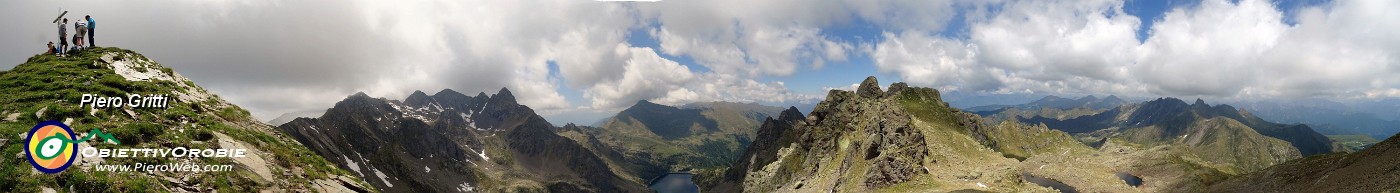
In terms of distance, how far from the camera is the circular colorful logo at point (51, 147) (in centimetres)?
1555

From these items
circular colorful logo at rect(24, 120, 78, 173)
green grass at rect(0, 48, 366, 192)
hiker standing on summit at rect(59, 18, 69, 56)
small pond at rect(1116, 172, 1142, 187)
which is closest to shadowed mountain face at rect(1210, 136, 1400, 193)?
small pond at rect(1116, 172, 1142, 187)

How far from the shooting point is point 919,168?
79.3 metres

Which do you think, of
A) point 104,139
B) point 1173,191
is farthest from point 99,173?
point 1173,191

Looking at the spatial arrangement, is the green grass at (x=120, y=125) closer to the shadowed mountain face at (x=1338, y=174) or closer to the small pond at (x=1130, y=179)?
the shadowed mountain face at (x=1338, y=174)

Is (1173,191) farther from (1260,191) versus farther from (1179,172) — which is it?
(1260,191)

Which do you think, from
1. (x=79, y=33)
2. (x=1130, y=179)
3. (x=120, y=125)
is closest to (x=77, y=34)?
(x=79, y=33)

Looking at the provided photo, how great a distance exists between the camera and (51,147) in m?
16.1

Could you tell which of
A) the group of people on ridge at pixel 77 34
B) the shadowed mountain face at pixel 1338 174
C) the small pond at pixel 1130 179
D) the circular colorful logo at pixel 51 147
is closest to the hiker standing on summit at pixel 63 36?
the group of people on ridge at pixel 77 34

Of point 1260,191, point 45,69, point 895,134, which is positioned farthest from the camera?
point 895,134

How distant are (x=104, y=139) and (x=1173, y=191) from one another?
10961 cm

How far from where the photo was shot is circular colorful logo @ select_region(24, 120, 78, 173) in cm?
1555

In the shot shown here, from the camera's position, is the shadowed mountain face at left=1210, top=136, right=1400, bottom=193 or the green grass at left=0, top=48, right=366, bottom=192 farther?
the shadowed mountain face at left=1210, top=136, right=1400, bottom=193

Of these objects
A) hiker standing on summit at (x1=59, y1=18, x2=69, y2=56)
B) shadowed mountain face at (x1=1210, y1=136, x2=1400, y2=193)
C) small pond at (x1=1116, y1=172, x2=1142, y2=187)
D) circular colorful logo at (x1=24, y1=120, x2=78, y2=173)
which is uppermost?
hiker standing on summit at (x1=59, y1=18, x2=69, y2=56)

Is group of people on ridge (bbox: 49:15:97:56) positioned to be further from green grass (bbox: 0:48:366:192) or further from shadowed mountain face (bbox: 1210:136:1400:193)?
shadowed mountain face (bbox: 1210:136:1400:193)
